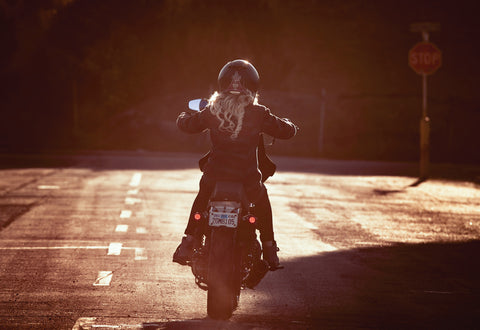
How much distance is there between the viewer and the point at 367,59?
39812mm

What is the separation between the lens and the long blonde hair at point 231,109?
7273 millimetres

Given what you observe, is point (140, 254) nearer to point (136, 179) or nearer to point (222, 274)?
point (222, 274)

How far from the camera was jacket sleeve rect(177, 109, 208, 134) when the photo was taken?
7.44 meters

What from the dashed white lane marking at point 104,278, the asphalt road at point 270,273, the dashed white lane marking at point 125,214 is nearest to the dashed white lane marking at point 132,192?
the asphalt road at point 270,273

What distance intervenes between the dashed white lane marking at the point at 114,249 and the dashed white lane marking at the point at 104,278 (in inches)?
44.2

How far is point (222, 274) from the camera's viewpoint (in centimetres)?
662

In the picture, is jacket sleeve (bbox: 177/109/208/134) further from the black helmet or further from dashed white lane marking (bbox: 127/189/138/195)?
dashed white lane marking (bbox: 127/189/138/195)

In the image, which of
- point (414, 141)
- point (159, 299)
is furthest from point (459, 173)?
point (159, 299)

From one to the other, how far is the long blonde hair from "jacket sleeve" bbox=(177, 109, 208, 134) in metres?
0.12

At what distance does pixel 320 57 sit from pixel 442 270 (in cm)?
3018

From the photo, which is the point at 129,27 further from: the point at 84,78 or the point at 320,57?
the point at 320,57

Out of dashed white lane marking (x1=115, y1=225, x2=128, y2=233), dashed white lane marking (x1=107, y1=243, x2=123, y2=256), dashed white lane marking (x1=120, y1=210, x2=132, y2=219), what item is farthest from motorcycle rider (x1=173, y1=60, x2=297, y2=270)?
Result: dashed white lane marking (x1=120, y1=210, x2=132, y2=219)

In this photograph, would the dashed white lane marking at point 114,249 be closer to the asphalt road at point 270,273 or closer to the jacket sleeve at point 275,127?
the asphalt road at point 270,273

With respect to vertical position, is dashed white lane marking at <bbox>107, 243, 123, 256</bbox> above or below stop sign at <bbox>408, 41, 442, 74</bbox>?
below
